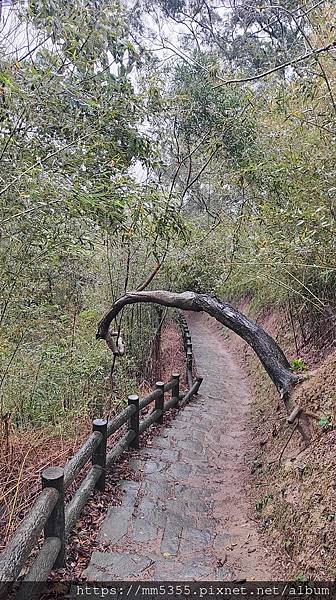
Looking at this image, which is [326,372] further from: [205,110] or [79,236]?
[205,110]

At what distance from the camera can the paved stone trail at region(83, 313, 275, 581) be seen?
2.52 metres

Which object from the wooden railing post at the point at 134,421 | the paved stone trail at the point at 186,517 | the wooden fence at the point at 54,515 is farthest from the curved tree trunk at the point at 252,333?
the wooden fence at the point at 54,515

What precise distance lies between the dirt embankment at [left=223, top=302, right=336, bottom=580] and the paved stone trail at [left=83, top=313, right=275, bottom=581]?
0.17m

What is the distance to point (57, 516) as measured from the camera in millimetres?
2258

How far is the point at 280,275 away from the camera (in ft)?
15.7

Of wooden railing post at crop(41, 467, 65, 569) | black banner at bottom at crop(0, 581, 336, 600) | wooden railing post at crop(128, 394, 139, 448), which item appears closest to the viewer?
black banner at bottom at crop(0, 581, 336, 600)

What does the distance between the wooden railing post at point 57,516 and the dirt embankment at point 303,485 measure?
1.34 meters

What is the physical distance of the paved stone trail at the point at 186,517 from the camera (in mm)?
2518

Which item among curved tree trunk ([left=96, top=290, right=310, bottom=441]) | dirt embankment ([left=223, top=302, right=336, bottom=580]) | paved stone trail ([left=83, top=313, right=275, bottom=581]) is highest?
curved tree trunk ([left=96, top=290, right=310, bottom=441])

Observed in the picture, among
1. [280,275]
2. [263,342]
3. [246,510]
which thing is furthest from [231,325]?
[246,510]

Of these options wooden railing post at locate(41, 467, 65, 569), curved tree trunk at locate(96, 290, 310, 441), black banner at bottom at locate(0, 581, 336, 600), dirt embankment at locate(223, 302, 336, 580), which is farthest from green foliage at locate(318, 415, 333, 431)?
wooden railing post at locate(41, 467, 65, 569)

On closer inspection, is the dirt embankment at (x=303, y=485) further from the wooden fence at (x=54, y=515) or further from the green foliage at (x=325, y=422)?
the wooden fence at (x=54, y=515)

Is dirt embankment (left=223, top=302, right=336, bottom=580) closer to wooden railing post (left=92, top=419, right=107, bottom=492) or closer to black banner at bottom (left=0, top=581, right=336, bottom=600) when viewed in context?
black banner at bottom (left=0, top=581, right=336, bottom=600)

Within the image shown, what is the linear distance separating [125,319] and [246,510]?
192 inches
